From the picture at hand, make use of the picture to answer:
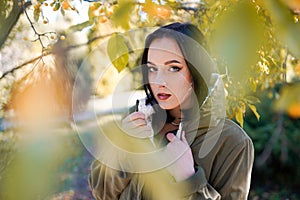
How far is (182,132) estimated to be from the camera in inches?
47.6

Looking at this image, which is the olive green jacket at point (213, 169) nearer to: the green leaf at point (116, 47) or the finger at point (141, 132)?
the finger at point (141, 132)

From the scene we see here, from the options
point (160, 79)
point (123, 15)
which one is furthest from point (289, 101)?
point (160, 79)

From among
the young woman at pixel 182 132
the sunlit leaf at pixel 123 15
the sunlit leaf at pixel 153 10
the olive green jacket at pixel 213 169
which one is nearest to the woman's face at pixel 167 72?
the young woman at pixel 182 132

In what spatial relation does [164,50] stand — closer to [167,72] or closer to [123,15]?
[167,72]

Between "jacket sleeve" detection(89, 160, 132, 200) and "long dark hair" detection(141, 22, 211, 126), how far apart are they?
0.67 feet

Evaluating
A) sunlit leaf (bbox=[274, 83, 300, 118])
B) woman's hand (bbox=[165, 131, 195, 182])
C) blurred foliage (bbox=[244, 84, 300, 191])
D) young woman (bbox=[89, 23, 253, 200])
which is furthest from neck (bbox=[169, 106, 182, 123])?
blurred foliage (bbox=[244, 84, 300, 191])

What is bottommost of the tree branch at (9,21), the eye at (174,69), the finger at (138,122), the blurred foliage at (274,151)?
the blurred foliage at (274,151)

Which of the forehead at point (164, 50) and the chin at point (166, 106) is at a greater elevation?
the forehead at point (164, 50)

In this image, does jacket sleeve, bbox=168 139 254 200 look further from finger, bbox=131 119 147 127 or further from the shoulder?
finger, bbox=131 119 147 127

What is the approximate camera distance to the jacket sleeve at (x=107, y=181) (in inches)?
47.7

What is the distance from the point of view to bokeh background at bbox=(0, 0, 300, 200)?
32cm

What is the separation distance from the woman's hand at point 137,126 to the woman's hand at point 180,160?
0.08 metres

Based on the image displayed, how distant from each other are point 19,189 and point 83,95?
0.57 metres

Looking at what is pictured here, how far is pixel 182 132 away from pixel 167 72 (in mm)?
190
